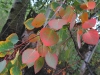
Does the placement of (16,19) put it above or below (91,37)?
below

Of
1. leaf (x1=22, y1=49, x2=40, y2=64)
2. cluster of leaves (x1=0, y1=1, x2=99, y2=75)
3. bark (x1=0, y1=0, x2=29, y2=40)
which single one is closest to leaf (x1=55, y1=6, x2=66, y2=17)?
cluster of leaves (x1=0, y1=1, x2=99, y2=75)

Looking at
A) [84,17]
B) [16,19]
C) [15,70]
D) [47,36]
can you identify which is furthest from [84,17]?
[16,19]

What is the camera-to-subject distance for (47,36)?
45 centimetres

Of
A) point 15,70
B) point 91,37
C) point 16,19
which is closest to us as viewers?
point 91,37

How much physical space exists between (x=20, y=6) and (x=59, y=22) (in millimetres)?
1141

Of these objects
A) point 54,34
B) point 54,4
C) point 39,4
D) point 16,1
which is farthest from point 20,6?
point 54,34

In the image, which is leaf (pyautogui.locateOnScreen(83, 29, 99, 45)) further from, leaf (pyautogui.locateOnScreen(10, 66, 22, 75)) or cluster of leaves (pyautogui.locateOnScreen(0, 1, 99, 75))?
leaf (pyautogui.locateOnScreen(10, 66, 22, 75))

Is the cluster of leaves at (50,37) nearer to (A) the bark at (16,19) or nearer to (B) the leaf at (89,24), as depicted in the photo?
(B) the leaf at (89,24)

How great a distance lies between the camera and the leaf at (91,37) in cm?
43

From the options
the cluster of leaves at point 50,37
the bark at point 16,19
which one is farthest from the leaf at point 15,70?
the bark at point 16,19

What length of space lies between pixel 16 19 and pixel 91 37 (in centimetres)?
119

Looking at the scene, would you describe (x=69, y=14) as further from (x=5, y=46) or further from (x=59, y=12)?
(x=5, y=46)

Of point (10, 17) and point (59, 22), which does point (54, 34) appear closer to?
point (59, 22)

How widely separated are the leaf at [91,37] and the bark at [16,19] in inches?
45.5
